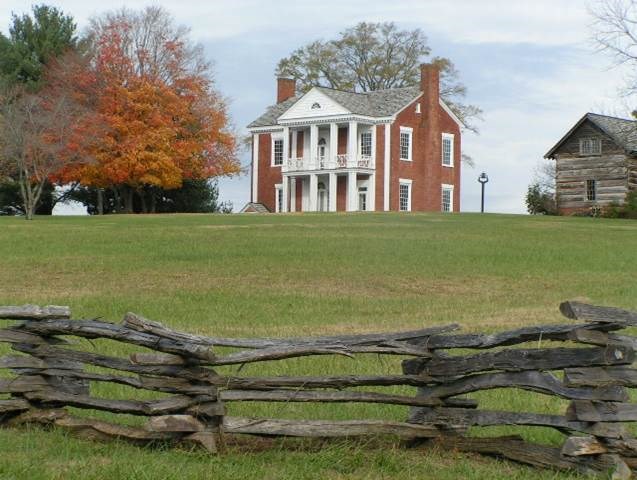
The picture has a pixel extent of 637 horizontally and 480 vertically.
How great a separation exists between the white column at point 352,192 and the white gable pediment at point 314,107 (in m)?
3.37

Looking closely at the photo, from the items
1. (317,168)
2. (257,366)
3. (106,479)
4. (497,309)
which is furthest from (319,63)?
(106,479)

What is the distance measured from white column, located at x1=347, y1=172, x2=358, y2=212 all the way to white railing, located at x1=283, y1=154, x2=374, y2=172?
0.59 meters

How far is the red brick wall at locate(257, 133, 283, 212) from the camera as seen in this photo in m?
60.4

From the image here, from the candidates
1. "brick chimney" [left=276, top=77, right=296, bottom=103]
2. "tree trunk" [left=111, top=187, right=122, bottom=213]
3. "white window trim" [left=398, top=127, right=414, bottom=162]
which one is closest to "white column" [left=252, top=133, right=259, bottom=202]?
"brick chimney" [left=276, top=77, right=296, bottom=103]

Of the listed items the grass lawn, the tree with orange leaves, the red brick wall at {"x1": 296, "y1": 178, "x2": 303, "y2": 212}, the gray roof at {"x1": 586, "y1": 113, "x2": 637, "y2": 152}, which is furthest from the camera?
the red brick wall at {"x1": 296, "y1": 178, "x2": 303, "y2": 212}

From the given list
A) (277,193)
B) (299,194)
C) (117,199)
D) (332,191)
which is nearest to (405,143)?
(332,191)

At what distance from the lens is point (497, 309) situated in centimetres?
1786

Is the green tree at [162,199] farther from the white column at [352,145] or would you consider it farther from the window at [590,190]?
the window at [590,190]

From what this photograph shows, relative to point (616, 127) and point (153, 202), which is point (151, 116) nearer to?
point (153, 202)

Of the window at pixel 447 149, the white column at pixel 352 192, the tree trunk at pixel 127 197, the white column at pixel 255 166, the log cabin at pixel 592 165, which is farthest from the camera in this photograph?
the white column at pixel 255 166

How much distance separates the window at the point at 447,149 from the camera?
196 ft

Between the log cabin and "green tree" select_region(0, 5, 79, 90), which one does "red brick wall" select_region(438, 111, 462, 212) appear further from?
"green tree" select_region(0, 5, 79, 90)

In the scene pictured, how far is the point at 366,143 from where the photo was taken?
57344 mm

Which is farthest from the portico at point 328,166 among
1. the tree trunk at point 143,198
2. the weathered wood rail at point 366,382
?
the weathered wood rail at point 366,382
